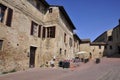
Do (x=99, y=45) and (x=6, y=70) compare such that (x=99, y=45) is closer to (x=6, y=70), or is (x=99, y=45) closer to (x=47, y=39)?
(x=47, y=39)

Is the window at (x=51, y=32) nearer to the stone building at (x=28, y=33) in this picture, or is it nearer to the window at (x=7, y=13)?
the stone building at (x=28, y=33)

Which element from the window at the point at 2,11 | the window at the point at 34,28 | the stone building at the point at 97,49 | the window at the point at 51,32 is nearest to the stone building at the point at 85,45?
the stone building at the point at 97,49

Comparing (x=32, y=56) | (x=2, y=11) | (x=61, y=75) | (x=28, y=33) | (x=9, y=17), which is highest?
(x=2, y=11)

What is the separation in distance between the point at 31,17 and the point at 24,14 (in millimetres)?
1414

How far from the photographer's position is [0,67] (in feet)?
40.4

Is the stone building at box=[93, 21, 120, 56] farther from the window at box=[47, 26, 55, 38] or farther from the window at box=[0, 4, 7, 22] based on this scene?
the window at box=[0, 4, 7, 22]

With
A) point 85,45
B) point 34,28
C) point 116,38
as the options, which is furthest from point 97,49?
point 34,28

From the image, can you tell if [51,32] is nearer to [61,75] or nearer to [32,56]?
[32,56]

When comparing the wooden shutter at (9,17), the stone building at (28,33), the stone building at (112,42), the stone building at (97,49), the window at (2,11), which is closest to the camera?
the window at (2,11)

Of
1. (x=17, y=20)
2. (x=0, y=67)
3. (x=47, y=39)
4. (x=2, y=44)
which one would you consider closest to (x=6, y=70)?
(x=0, y=67)

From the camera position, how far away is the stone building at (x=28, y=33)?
13.1 metres

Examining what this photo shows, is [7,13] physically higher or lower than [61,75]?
higher

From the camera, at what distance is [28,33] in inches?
645

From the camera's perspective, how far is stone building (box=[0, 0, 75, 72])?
13.1 m
